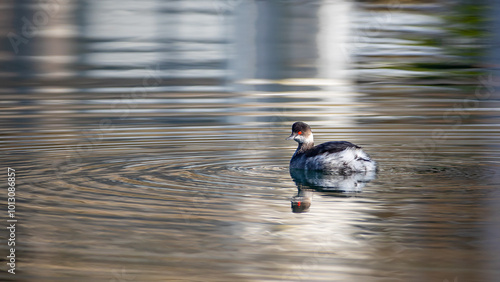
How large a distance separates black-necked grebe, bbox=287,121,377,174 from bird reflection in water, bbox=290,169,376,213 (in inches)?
2.2

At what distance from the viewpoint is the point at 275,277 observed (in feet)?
20.3

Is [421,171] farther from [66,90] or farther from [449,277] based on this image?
[66,90]

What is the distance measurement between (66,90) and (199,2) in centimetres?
1777

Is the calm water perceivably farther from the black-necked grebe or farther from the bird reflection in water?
the black-necked grebe

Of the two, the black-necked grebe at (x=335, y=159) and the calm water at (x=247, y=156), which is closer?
the calm water at (x=247, y=156)

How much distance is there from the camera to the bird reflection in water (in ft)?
28.2

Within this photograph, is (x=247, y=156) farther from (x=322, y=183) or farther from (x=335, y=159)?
(x=322, y=183)

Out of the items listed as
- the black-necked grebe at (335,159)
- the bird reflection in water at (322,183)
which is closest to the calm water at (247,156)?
the bird reflection in water at (322,183)

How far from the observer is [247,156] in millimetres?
10648

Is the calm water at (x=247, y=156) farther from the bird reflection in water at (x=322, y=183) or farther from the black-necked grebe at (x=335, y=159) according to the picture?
the black-necked grebe at (x=335, y=159)

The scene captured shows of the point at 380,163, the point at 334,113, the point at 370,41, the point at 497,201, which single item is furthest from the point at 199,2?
the point at 497,201

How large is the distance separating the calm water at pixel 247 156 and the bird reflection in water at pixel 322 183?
36 millimetres

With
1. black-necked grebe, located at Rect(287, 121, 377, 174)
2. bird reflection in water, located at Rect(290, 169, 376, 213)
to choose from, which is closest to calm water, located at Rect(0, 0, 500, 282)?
bird reflection in water, located at Rect(290, 169, 376, 213)

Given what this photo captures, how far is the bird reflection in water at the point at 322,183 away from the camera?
28.2ft
